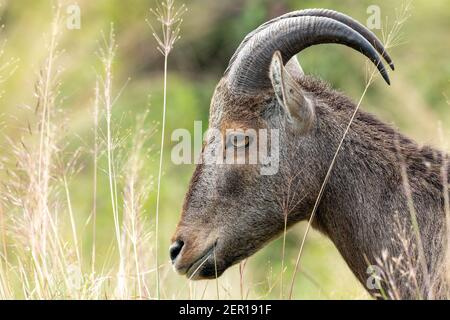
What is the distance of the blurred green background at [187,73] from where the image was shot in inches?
581

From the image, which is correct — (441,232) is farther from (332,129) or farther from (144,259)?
(144,259)

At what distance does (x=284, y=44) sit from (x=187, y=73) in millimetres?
12109

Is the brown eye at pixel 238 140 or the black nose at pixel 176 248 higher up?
the brown eye at pixel 238 140

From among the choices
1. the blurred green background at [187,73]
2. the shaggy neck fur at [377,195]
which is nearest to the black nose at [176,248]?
the shaggy neck fur at [377,195]

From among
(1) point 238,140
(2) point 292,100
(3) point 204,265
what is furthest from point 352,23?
(3) point 204,265

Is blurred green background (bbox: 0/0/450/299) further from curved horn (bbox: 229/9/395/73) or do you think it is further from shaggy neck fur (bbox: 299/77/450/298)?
shaggy neck fur (bbox: 299/77/450/298)

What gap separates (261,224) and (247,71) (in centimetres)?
107

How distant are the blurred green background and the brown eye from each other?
7080 millimetres

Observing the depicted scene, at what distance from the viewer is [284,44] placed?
264 inches

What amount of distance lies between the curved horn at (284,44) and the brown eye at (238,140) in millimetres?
325

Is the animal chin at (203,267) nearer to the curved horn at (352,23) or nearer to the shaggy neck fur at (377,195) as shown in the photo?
the shaggy neck fur at (377,195)

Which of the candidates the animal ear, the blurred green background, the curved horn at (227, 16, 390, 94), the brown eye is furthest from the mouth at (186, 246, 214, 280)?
the blurred green background

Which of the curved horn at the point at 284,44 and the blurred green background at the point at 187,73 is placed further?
the blurred green background at the point at 187,73
